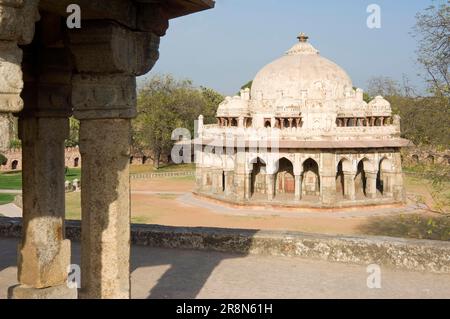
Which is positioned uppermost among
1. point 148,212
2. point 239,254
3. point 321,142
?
point 321,142

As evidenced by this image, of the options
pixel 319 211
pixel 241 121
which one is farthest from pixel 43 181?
pixel 241 121

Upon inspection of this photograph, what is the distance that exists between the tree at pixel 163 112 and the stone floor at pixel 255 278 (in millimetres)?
41035

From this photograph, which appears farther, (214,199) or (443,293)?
(214,199)

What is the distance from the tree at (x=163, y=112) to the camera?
2013 inches

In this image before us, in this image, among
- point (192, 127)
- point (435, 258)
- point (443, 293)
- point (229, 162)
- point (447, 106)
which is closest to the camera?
point (443, 293)

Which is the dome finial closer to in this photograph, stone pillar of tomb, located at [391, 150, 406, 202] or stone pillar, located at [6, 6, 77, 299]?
stone pillar of tomb, located at [391, 150, 406, 202]

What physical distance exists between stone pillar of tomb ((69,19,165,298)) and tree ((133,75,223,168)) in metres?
46.3

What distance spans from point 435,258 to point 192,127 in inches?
1830

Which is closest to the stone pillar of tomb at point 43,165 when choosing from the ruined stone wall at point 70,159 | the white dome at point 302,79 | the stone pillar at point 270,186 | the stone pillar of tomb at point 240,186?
the stone pillar of tomb at point 240,186

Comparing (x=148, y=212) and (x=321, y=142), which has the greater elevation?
(x=321, y=142)

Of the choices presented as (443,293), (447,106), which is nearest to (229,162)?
(447,106)

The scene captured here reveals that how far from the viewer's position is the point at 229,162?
30562 millimetres

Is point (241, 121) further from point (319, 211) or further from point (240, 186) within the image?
point (319, 211)
